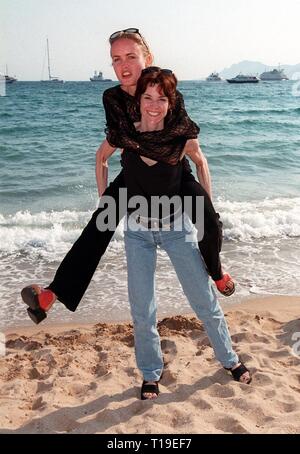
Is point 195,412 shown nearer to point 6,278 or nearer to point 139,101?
point 139,101

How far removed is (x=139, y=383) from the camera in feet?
12.6

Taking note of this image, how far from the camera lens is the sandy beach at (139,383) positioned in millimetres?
3240

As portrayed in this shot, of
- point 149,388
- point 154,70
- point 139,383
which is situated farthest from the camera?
point 139,383

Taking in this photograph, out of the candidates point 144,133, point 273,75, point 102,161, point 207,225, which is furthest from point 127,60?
point 273,75

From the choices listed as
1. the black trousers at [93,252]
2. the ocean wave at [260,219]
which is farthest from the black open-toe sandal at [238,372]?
the ocean wave at [260,219]

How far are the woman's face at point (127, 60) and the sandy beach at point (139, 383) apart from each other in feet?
7.08

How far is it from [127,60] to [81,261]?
1.28 meters

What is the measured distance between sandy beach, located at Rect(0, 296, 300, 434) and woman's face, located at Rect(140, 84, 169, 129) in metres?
1.91

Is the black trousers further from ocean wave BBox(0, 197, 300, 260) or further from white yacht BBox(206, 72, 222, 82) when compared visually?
white yacht BBox(206, 72, 222, 82)

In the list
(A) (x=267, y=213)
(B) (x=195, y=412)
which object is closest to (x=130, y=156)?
(B) (x=195, y=412)

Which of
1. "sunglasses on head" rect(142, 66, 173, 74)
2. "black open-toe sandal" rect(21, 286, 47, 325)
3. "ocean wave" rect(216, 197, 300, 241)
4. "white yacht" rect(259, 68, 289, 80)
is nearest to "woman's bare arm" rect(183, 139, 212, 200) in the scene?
"sunglasses on head" rect(142, 66, 173, 74)

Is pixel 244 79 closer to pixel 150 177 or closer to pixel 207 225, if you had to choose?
pixel 207 225

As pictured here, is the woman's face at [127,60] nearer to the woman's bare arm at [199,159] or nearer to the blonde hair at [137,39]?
the blonde hair at [137,39]

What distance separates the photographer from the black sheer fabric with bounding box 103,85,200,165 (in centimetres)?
297
